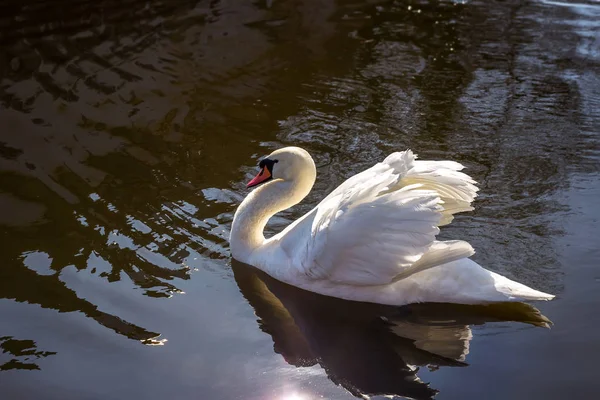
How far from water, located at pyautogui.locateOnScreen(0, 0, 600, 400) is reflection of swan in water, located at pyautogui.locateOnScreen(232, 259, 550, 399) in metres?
0.02

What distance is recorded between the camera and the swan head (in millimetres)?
5805

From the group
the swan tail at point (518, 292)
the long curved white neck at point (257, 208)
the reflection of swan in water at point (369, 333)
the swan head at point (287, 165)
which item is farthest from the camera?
the long curved white neck at point (257, 208)

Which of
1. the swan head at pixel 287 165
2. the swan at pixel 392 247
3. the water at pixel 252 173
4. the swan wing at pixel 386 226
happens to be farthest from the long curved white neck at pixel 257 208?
the swan wing at pixel 386 226

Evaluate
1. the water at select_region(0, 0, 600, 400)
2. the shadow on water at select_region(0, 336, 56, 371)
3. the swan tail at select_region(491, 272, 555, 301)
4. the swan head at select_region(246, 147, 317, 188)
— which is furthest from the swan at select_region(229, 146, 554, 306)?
the shadow on water at select_region(0, 336, 56, 371)

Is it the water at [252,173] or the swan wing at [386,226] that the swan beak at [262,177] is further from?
the swan wing at [386,226]

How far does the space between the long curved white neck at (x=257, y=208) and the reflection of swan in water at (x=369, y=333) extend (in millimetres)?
314

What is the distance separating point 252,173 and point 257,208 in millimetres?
1275

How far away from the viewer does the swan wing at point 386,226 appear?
4.90 m

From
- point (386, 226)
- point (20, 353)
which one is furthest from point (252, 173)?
point (20, 353)

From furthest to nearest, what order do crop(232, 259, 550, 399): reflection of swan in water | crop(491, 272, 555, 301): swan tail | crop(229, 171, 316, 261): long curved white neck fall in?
crop(229, 171, 316, 261): long curved white neck < crop(491, 272, 555, 301): swan tail < crop(232, 259, 550, 399): reflection of swan in water

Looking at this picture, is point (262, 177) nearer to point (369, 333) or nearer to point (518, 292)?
point (369, 333)

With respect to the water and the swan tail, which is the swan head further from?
the swan tail

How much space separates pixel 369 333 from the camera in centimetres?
510

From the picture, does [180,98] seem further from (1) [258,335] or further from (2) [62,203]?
(1) [258,335]
